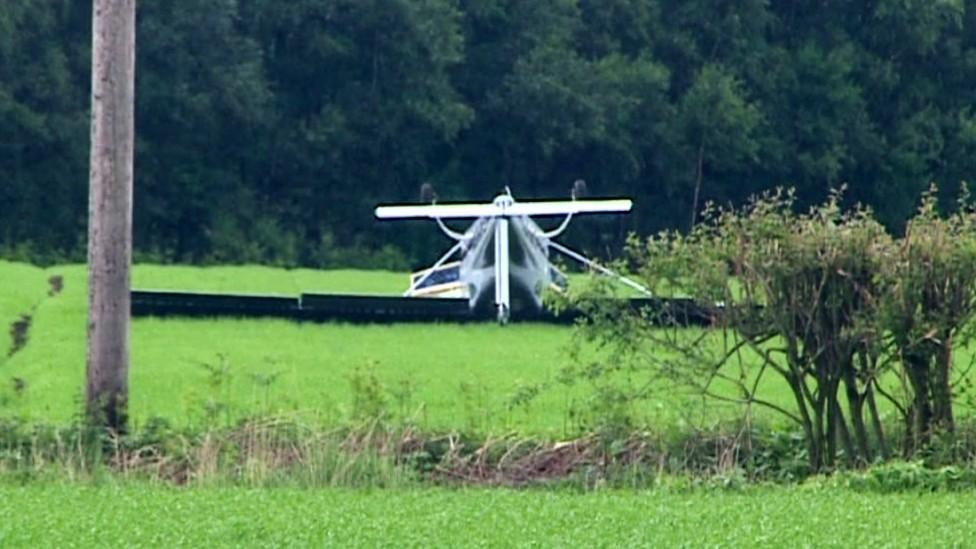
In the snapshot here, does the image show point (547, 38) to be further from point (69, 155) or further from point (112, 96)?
point (112, 96)

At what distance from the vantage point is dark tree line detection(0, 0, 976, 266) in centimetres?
5728

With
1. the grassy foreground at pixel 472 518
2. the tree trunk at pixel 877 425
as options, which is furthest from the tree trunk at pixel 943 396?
the grassy foreground at pixel 472 518

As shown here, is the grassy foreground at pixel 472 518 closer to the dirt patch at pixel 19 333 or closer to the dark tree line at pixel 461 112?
the dirt patch at pixel 19 333

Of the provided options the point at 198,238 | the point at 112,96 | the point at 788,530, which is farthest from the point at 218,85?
the point at 788,530

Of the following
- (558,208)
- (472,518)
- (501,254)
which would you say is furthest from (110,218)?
(558,208)

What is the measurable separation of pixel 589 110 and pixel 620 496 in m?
47.7

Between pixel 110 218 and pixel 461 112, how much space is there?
149 ft

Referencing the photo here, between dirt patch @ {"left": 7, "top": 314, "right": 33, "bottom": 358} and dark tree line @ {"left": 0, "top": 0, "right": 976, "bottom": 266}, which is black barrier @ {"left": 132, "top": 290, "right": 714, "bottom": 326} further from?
dark tree line @ {"left": 0, "top": 0, "right": 976, "bottom": 266}

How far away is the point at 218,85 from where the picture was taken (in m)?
58.0

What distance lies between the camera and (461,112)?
2387 inches

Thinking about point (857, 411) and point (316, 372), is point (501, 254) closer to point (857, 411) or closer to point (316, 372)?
point (316, 372)

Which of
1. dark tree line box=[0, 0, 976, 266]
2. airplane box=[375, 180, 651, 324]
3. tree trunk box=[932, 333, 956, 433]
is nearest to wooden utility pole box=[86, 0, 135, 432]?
tree trunk box=[932, 333, 956, 433]

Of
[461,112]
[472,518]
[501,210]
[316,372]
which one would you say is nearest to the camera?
[472,518]

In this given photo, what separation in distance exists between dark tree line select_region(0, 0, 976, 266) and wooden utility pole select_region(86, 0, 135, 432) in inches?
1536
